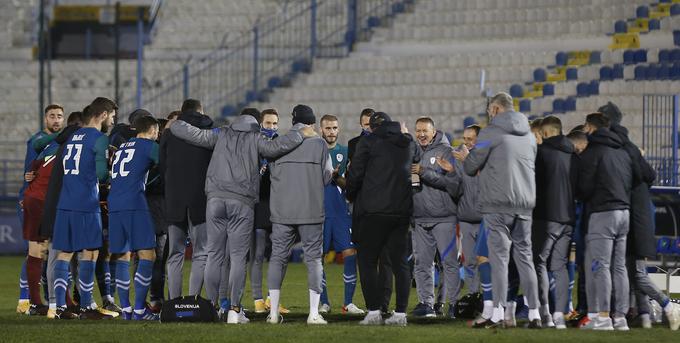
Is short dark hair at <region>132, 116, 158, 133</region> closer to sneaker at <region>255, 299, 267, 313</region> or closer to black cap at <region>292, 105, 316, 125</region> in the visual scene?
black cap at <region>292, 105, 316, 125</region>

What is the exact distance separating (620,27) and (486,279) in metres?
18.4

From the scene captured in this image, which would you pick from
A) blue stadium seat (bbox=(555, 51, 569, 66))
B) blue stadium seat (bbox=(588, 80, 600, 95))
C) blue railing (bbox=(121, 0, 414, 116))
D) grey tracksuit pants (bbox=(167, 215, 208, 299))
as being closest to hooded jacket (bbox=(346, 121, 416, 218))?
grey tracksuit pants (bbox=(167, 215, 208, 299))

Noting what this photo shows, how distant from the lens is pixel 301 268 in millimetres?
24719

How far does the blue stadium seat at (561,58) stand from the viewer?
3092cm

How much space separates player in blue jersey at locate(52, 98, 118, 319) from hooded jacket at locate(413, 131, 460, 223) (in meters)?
3.19

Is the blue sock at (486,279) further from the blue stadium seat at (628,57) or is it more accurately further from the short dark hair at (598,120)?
the blue stadium seat at (628,57)

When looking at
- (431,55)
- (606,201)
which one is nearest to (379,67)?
(431,55)

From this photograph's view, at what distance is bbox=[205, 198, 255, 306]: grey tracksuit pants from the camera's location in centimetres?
1389

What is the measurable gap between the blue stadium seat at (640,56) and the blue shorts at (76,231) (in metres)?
17.6

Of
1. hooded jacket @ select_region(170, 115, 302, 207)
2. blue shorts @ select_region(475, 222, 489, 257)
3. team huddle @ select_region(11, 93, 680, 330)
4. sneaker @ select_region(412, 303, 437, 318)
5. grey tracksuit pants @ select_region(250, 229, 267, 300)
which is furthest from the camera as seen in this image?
grey tracksuit pants @ select_region(250, 229, 267, 300)

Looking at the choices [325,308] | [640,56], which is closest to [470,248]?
[325,308]

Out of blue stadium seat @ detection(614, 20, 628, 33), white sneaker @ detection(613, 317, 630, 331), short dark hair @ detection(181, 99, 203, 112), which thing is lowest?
white sneaker @ detection(613, 317, 630, 331)

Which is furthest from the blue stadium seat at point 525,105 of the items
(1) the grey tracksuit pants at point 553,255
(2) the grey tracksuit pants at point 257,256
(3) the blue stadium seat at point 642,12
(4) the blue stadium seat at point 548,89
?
(1) the grey tracksuit pants at point 553,255

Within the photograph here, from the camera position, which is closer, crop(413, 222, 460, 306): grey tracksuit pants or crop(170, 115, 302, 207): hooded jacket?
crop(170, 115, 302, 207): hooded jacket
